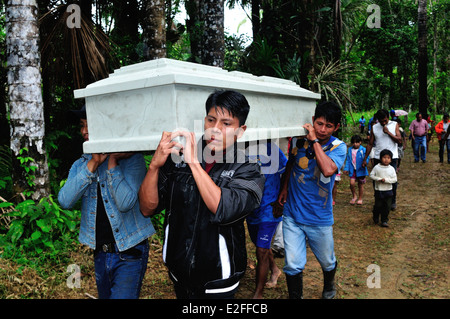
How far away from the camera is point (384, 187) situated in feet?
19.0

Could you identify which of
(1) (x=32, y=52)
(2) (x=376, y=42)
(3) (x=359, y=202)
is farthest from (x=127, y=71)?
(2) (x=376, y=42)

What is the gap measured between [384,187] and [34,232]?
495 cm

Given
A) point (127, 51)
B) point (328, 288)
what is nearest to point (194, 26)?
point (127, 51)

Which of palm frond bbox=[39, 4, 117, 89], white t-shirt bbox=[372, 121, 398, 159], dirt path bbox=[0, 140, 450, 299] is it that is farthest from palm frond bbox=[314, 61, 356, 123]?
palm frond bbox=[39, 4, 117, 89]

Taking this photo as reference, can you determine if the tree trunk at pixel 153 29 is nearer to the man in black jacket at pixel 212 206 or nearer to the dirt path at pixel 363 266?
the dirt path at pixel 363 266

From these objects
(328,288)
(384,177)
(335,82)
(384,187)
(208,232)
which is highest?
(335,82)

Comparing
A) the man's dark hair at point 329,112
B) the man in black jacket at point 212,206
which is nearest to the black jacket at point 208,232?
the man in black jacket at point 212,206

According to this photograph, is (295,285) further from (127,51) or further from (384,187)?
(127,51)

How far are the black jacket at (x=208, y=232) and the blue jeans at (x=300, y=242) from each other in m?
1.26

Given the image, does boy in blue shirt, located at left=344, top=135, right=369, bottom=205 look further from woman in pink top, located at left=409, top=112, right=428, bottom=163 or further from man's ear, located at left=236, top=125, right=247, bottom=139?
man's ear, located at left=236, top=125, right=247, bottom=139

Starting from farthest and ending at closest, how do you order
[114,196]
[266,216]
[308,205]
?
[266,216], [308,205], [114,196]

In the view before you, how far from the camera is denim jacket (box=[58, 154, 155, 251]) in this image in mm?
2084

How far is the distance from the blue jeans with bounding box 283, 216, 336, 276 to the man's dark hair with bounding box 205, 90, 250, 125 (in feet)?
5.18

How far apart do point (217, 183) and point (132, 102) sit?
1.92 ft
